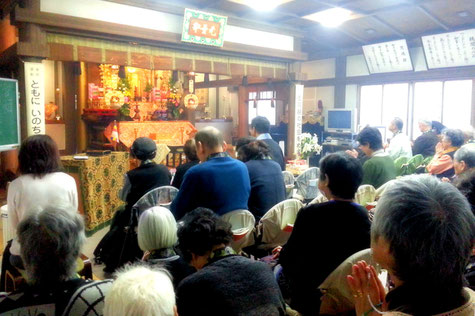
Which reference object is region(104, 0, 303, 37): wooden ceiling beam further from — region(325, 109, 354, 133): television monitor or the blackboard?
region(325, 109, 354, 133): television monitor

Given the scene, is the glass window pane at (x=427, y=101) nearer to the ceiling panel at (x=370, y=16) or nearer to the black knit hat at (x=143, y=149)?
the ceiling panel at (x=370, y=16)

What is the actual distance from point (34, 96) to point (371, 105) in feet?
23.4

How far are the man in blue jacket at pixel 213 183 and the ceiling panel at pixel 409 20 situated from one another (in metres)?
5.05

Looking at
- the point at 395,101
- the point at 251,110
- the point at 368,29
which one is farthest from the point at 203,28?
the point at 251,110

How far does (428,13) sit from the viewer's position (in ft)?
21.1

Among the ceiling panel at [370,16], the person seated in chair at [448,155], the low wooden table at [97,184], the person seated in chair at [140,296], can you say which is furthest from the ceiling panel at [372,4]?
the person seated in chair at [140,296]

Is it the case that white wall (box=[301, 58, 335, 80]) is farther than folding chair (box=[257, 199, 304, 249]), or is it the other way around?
white wall (box=[301, 58, 335, 80])

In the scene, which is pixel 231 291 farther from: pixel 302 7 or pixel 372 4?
pixel 372 4

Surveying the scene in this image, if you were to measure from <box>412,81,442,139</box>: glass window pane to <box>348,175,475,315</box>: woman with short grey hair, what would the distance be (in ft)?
24.5

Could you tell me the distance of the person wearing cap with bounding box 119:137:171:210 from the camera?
3.53 meters

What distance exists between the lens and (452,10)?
6.27m

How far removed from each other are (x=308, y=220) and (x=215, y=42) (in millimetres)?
4627

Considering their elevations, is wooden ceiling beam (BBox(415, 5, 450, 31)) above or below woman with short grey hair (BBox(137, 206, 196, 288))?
above

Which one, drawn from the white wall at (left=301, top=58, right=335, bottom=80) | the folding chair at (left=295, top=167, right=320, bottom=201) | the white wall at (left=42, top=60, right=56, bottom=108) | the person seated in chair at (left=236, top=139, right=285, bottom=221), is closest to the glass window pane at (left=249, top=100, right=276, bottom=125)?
the white wall at (left=301, top=58, right=335, bottom=80)
